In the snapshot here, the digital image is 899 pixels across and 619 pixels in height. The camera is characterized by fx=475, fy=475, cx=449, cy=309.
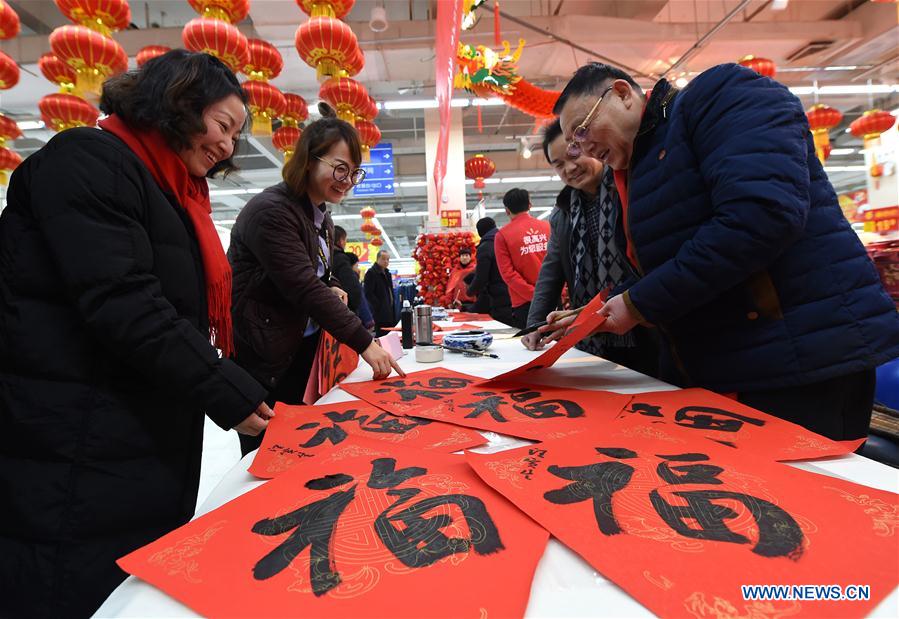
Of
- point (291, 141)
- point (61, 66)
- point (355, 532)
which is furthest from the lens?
point (291, 141)

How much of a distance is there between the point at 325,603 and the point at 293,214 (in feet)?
4.06

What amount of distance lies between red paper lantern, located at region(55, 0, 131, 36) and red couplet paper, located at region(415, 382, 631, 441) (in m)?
3.82

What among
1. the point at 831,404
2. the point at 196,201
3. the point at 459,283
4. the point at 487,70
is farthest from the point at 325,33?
the point at 831,404

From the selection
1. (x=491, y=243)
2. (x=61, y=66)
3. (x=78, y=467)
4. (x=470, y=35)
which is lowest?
(x=78, y=467)

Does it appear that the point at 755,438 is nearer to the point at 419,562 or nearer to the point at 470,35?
the point at 419,562

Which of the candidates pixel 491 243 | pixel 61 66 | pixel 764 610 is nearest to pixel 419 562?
pixel 764 610

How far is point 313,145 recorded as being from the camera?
1540mm

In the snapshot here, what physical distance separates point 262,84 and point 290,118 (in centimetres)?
76

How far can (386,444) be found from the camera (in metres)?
0.77

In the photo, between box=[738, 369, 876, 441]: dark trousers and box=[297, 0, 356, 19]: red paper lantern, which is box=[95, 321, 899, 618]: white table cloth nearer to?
box=[738, 369, 876, 441]: dark trousers

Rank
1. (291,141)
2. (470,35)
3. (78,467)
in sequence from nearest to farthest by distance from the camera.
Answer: (78,467)
(291,141)
(470,35)

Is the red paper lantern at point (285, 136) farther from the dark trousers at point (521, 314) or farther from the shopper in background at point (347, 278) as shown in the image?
the dark trousers at point (521, 314)

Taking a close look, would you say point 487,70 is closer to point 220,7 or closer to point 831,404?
point 220,7

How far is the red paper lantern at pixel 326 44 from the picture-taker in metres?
3.42
